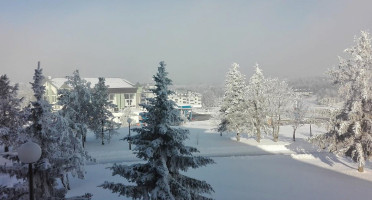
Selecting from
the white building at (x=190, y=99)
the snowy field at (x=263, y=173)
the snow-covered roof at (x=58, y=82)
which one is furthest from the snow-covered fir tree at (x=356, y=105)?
the white building at (x=190, y=99)

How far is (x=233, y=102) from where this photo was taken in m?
30.2

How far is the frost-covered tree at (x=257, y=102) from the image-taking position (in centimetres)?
3003

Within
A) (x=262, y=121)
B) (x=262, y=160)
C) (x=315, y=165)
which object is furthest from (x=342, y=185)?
(x=262, y=121)

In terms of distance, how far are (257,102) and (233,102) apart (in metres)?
2.79

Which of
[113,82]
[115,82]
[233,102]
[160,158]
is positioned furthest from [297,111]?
[113,82]

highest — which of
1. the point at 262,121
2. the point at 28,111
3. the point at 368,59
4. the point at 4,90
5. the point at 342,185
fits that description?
the point at 368,59

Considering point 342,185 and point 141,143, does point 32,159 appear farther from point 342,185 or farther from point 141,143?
point 342,185

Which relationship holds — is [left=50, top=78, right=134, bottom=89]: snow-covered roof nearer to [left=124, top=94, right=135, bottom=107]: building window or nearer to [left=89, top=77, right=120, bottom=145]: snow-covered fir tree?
[left=124, top=94, right=135, bottom=107]: building window

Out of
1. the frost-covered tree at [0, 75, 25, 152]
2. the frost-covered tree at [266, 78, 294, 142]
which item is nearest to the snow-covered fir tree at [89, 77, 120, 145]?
the frost-covered tree at [0, 75, 25, 152]

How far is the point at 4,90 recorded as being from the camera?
72.6 ft

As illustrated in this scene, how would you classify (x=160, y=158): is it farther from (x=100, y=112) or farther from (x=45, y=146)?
(x=100, y=112)

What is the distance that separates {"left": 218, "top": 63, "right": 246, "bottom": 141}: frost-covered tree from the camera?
29964 mm

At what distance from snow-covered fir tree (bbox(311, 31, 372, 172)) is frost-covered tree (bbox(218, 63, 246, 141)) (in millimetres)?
11487

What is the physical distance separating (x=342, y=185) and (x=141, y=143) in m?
14.9
